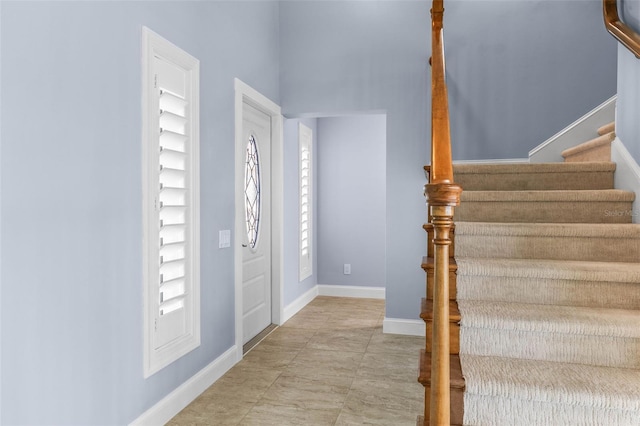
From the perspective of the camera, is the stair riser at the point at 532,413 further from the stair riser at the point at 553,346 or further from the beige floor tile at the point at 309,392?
the beige floor tile at the point at 309,392

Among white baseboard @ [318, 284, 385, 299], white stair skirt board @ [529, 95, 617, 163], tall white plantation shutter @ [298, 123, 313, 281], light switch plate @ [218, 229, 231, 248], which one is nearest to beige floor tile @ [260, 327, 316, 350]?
tall white plantation shutter @ [298, 123, 313, 281]

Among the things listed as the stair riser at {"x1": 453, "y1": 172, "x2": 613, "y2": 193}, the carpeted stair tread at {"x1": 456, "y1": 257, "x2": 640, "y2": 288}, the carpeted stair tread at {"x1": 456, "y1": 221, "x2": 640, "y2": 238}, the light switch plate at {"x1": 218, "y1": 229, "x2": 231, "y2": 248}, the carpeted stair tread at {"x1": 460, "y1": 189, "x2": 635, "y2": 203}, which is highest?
the stair riser at {"x1": 453, "y1": 172, "x2": 613, "y2": 193}

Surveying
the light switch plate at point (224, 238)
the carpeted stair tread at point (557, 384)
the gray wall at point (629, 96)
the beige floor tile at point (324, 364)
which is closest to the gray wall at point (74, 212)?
the light switch plate at point (224, 238)

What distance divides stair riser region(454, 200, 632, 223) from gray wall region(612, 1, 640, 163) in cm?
33

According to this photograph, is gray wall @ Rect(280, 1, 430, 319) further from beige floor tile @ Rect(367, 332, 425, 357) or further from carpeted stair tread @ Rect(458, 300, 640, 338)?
carpeted stair tread @ Rect(458, 300, 640, 338)

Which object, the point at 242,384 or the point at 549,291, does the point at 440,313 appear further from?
the point at 242,384

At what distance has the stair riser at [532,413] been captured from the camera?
1496mm

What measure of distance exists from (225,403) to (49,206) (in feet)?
5.27

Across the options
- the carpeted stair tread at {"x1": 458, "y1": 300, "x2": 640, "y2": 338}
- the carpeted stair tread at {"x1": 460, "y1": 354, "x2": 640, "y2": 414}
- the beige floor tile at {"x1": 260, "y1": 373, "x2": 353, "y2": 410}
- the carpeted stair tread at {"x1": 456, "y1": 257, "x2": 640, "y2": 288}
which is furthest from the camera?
the beige floor tile at {"x1": 260, "y1": 373, "x2": 353, "y2": 410}

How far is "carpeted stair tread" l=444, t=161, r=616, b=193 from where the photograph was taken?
8.79ft

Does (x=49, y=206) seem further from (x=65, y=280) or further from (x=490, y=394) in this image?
(x=490, y=394)

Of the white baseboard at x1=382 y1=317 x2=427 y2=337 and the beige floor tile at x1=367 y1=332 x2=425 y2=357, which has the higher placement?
the white baseboard at x1=382 y1=317 x2=427 y2=337

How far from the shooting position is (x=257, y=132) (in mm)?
3965

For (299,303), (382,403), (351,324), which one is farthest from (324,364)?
(299,303)
